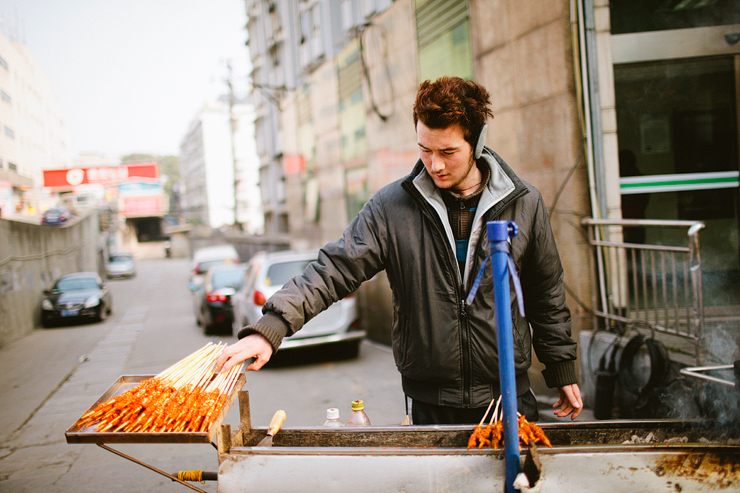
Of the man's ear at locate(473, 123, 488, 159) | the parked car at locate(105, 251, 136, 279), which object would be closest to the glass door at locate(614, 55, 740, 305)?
the man's ear at locate(473, 123, 488, 159)

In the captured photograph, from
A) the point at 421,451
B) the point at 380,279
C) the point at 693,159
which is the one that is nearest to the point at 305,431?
the point at 421,451

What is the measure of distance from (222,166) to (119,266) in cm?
3633

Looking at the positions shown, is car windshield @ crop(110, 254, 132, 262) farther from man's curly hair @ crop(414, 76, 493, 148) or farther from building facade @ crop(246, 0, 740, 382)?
man's curly hair @ crop(414, 76, 493, 148)

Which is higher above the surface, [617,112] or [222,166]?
[222,166]

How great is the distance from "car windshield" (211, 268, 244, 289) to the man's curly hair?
11698mm

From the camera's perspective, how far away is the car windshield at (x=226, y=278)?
1326 centimetres

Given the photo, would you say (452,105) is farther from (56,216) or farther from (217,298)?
(56,216)

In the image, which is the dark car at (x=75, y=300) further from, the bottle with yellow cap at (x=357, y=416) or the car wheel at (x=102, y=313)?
the bottle with yellow cap at (x=357, y=416)

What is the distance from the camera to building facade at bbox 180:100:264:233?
62.1 meters

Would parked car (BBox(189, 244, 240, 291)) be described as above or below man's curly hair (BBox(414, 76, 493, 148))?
below

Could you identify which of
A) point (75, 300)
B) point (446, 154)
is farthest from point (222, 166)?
point (446, 154)

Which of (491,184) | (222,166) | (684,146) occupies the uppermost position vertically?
(222,166)

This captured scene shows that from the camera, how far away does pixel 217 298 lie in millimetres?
12492

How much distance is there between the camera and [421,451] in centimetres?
175
